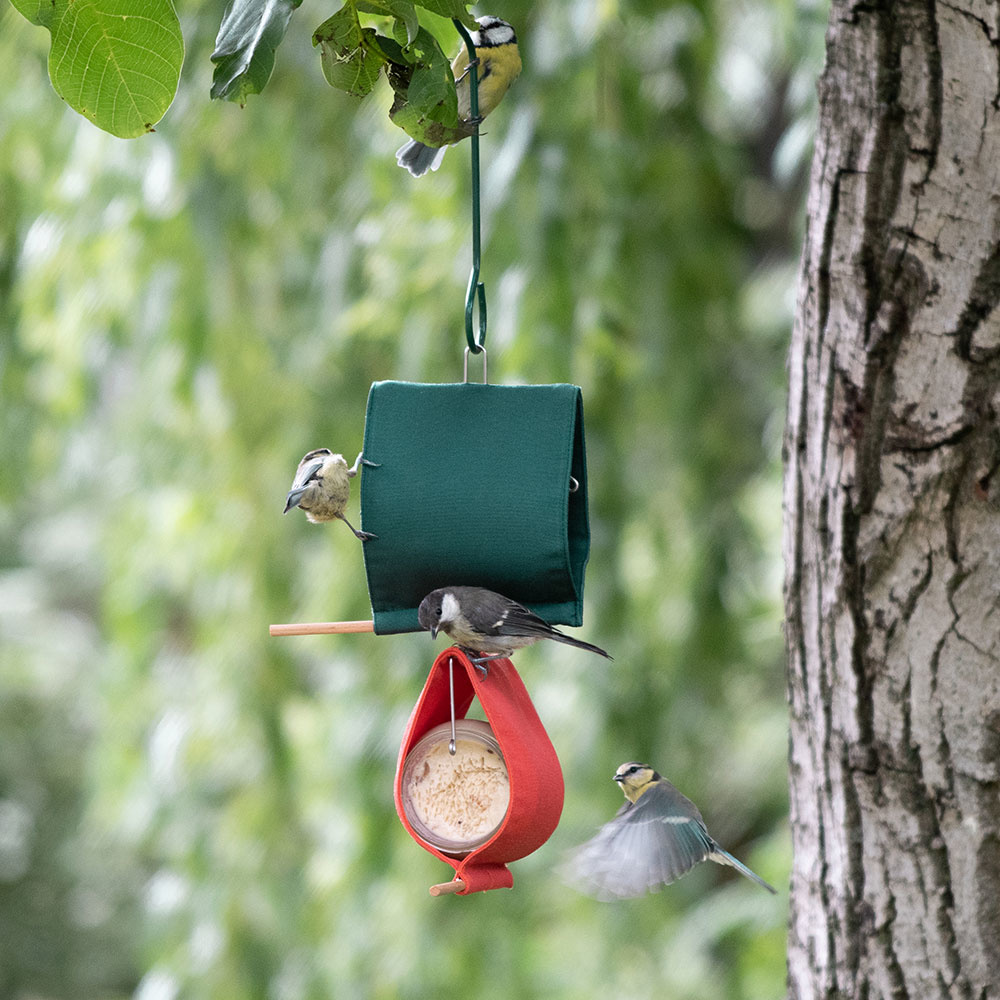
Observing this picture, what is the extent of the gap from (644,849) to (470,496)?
1.02 feet

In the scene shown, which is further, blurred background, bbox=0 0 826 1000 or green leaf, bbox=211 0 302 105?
blurred background, bbox=0 0 826 1000

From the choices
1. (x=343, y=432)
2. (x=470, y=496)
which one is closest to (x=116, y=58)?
(x=470, y=496)

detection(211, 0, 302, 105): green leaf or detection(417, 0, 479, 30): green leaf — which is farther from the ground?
detection(417, 0, 479, 30): green leaf

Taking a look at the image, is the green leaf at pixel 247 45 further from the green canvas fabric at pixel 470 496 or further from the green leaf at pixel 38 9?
the green canvas fabric at pixel 470 496

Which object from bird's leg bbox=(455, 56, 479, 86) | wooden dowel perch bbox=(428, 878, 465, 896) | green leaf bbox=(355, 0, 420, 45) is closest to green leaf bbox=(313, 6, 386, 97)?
green leaf bbox=(355, 0, 420, 45)

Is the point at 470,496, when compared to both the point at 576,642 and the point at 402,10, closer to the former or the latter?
the point at 576,642

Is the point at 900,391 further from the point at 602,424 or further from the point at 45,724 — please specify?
the point at 45,724

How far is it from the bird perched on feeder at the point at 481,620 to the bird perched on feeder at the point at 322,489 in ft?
0.29

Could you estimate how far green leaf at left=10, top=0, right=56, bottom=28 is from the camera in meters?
0.68

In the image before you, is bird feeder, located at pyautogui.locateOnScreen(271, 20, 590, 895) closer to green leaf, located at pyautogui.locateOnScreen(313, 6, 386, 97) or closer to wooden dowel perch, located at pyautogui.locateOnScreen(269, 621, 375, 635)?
wooden dowel perch, located at pyautogui.locateOnScreen(269, 621, 375, 635)

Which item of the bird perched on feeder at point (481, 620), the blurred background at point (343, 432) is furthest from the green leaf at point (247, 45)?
the blurred background at point (343, 432)

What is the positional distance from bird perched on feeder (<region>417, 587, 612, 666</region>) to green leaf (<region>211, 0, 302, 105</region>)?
0.38 m

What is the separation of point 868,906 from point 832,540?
1.06ft

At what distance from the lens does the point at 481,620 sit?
2.87 ft
